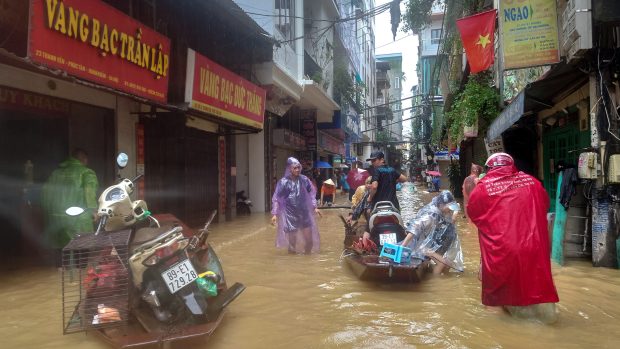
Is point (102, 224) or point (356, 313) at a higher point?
point (102, 224)

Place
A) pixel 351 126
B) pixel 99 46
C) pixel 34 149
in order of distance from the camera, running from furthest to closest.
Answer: pixel 351 126
pixel 34 149
pixel 99 46

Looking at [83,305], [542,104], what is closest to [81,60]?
[83,305]

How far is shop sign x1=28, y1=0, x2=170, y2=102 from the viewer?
5.34 meters

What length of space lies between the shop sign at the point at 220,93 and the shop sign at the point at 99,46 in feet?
2.83

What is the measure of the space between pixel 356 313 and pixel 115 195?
2.50 m

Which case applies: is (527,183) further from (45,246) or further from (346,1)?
(346,1)

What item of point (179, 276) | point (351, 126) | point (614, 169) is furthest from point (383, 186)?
point (351, 126)

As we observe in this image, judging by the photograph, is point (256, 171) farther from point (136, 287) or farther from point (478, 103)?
point (136, 287)

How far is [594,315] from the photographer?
15.3 feet

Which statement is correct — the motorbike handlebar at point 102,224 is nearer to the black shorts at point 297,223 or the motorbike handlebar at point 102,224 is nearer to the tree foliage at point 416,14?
the black shorts at point 297,223

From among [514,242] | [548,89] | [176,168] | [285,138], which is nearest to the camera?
[514,242]

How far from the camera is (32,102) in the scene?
759 centimetres

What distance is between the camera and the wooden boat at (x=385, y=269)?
5.21 metres

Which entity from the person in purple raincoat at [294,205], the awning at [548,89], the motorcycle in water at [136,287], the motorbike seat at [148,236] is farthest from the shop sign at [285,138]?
the motorcycle in water at [136,287]
